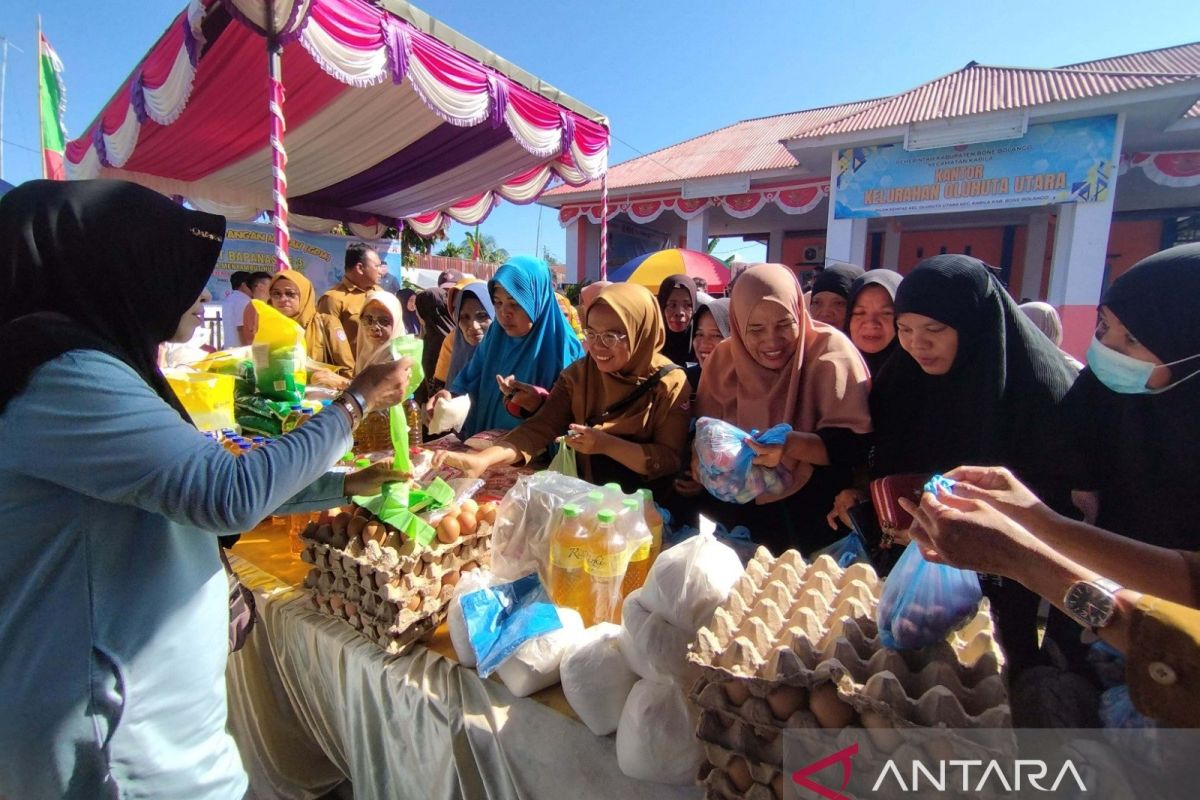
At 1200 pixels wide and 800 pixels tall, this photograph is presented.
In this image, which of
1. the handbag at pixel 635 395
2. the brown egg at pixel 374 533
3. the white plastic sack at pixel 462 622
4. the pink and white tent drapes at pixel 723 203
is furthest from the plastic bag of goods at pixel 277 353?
the pink and white tent drapes at pixel 723 203

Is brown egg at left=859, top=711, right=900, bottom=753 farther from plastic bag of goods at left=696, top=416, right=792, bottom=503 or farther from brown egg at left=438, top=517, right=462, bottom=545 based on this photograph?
brown egg at left=438, top=517, right=462, bottom=545

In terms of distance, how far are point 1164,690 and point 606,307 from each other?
1.50 metres

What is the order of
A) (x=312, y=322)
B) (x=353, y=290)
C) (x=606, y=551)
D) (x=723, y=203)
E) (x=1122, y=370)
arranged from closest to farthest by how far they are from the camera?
(x=1122, y=370)
(x=606, y=551)
(x=312, y=322)
(x=353, y=290)
(x=723, y=203)

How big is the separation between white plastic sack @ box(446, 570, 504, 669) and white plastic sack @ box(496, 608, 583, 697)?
106 mm

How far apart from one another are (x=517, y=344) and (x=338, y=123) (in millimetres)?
4990

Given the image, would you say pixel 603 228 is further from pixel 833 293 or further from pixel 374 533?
pixel 374 533

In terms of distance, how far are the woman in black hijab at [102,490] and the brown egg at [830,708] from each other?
35.0 inches

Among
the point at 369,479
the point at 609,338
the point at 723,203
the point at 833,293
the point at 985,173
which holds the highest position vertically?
the point at 723,203

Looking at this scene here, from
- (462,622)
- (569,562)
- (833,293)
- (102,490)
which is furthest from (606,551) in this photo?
(833,293)

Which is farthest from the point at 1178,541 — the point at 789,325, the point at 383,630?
the point at 383,630

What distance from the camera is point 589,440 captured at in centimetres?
186

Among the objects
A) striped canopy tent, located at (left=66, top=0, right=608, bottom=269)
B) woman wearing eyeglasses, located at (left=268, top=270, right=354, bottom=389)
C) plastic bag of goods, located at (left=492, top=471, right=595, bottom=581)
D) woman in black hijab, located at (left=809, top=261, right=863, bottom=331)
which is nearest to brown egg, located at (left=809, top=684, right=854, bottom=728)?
plastic bag of goods, located at (left=492, top=471, right=595, bottom=581)

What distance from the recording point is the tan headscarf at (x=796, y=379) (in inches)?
66.8

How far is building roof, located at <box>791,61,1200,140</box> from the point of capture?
7711 millimetres
